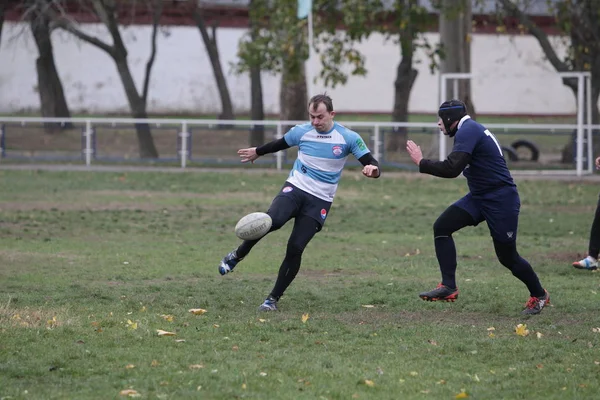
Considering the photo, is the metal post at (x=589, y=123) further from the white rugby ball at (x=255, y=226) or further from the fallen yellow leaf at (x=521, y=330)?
the fallen yellow leaf at (x=521, y=330)

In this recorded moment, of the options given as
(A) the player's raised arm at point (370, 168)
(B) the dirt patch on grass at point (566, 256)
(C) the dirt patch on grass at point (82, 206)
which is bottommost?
(B) the dirt patch on grass at point (566, 256)

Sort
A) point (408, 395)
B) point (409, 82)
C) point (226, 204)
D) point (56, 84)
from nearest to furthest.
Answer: point (408, 395)
point (226, 204)
point (409, 82)
point (56, 84)

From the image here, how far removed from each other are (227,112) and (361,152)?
30.0m

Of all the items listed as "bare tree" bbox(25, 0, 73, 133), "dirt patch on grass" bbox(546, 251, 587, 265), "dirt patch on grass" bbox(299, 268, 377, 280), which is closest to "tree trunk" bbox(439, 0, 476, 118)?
"bare tree" bbox(25, 0, 73, 133)

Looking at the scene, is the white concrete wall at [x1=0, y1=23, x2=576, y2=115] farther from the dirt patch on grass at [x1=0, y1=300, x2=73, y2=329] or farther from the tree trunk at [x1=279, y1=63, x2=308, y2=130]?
the dirt patch on grass at [x1=0, y1=300, x2=73, y2=329]

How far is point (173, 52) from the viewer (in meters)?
49.7

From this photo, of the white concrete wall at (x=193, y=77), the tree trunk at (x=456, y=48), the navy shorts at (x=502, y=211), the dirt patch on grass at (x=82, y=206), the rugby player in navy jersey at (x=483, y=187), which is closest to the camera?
the rugby player in navy jersey at (x=483, y=187)

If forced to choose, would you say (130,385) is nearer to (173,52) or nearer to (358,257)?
(358,257)

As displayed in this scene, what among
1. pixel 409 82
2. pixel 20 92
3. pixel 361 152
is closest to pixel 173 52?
pixel 20 92

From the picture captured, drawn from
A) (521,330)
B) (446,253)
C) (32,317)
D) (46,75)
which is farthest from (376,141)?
(32,317)

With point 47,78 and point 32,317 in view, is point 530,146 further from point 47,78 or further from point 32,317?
point 32,317

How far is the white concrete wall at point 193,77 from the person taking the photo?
160 ft

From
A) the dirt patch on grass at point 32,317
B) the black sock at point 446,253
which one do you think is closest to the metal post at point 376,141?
the black sock at point 446,253

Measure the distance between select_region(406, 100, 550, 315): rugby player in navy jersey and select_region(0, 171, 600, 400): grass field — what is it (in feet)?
1.62
